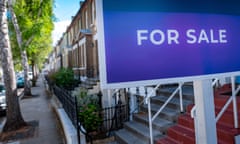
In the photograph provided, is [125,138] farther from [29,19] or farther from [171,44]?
[29,19]

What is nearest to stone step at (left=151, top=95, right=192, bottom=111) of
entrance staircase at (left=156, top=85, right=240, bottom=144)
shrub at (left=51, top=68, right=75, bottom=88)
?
entrance staircase at (left=156, top=85, right=240, bottom=144)

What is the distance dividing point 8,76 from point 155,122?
5304mm

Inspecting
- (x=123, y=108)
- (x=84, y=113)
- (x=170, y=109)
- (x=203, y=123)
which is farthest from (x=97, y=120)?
→ (x=203, y=123)

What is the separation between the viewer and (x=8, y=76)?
7230 mm

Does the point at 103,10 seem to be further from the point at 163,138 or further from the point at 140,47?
the point at 163,138

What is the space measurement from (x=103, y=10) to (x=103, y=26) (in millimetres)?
81

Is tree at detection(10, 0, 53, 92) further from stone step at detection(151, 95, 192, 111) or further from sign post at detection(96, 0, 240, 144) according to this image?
sign post at detection(96, 0, 240, 144)

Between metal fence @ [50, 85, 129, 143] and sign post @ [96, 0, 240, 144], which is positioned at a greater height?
sign post @ [96, 0, 240, 144]

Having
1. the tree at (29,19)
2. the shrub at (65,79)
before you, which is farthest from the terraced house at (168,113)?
the tree at (29,19)

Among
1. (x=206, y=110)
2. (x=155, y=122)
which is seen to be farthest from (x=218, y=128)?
(x=206, y=110)

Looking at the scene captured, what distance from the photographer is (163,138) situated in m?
4.08

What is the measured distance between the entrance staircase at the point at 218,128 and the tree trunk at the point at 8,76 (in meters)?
5.49

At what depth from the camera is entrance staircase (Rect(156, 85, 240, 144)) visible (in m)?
3.10

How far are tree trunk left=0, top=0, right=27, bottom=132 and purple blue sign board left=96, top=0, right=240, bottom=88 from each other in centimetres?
711
